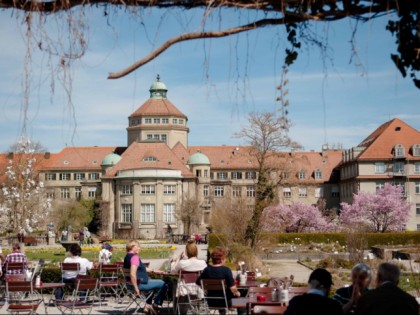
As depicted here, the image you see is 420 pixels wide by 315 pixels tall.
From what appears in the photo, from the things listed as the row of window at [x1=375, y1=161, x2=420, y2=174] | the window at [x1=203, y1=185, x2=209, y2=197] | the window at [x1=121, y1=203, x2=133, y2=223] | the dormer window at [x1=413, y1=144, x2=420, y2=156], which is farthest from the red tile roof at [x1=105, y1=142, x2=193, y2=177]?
the dormer window at [x1=413, y1=144, x2=420, y2=156]

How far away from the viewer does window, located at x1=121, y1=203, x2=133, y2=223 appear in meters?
76.6

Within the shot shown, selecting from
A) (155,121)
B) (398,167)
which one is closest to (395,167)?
(398,167)

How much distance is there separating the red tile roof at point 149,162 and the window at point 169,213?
12.9ft

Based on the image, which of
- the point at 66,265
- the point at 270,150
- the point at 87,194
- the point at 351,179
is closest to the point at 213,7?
the point at 66,265

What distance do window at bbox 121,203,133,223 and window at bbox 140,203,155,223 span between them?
138 centimetres

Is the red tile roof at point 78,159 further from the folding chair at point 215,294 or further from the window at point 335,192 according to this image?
the folding chair at point 215,294

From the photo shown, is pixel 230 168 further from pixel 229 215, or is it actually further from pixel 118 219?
pixel 229 215

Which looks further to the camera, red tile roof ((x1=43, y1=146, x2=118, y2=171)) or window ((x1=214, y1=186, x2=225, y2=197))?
red tile roof ((x1=43, y1=146, x2=118, y2=171))

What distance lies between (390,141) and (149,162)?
26.2 metres

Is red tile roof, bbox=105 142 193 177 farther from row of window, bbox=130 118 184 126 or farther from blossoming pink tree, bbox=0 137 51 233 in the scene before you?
blossoming pink tree, bbox=0 137 51 233

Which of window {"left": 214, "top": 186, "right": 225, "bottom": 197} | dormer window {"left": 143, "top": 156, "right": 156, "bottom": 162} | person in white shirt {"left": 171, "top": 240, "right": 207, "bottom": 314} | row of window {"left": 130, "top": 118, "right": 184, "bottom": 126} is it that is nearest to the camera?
person in white shirt {"left": 171, "top": 240, "right": 207, "bottom": 314}

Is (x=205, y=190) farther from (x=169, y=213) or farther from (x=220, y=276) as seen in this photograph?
(x=220, y=276)

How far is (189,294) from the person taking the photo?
10969 millimetres

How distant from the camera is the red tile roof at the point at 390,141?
75.1 meters
